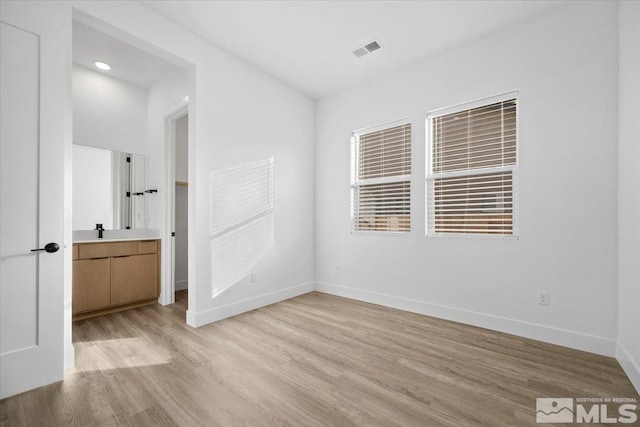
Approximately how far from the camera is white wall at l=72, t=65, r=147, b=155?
11.9 ft

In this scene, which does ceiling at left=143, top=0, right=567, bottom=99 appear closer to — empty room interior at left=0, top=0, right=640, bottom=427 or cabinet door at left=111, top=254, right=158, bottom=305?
empty room interior at left=0, top=0, right=640, bottom=427

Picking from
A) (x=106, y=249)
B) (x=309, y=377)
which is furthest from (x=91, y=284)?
(x=309, y=377)

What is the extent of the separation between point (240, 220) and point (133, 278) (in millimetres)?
1543

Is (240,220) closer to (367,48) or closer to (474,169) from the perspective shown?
(367,48)

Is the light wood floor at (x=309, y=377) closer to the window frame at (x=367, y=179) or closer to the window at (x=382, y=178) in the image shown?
the window frame at (x=367, y=179)

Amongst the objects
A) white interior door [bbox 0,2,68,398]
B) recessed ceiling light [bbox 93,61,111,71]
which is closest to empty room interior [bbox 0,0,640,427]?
white interior door [bbox 0,2,68,398]

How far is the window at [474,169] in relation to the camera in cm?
280

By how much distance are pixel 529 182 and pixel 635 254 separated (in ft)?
3.10

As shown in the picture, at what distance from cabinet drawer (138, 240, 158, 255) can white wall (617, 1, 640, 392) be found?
15.2 ft

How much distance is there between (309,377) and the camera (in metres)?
1.97

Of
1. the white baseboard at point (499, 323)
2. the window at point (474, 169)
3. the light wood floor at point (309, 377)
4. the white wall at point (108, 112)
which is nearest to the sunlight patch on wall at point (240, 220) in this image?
the light wood floor at point (309, 377)

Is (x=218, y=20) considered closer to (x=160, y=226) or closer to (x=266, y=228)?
(x=266, y=228)

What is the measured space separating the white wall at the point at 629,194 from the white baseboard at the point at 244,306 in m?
3.24

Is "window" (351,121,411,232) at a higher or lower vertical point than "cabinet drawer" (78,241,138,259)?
higher
